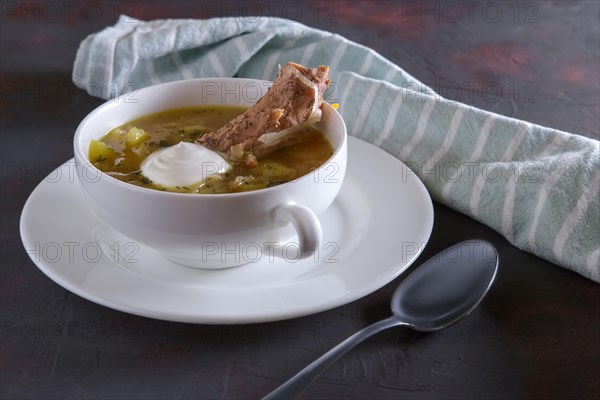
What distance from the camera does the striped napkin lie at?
1.62 meters

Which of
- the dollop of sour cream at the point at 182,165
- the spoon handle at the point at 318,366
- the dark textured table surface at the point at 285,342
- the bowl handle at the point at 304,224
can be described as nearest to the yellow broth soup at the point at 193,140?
the dollop of sour cream at the point at 182,165

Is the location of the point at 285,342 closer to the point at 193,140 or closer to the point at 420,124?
the point at 193,140

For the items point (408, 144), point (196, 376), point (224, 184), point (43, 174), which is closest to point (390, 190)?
point (408, 144)

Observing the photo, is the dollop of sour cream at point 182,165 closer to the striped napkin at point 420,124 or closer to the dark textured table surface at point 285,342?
the dark textured table surface at point 285,342

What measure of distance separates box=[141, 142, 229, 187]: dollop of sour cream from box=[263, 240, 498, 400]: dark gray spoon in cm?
46

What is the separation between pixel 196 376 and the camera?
129cm

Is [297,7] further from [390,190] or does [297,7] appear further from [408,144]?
[390,190]

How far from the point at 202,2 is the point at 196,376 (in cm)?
204

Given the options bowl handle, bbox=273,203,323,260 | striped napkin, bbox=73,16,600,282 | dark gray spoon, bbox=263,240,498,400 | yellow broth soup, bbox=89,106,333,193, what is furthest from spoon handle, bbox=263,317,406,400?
striped napkin, bbox=73,16,600,282

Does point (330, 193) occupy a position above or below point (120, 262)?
above

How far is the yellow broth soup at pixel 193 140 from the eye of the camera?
4.97 feet

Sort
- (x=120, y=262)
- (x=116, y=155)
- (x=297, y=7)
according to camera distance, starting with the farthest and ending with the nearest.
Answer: (x=297, y=7)
(x=116, y=155)
(x=120, y=262)

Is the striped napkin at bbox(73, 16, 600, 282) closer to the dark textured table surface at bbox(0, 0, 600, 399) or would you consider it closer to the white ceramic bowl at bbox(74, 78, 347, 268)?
the dark textured table surface at bbox(0, 0, 600, 399)

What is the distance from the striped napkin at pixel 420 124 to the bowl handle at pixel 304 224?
0.52 m
